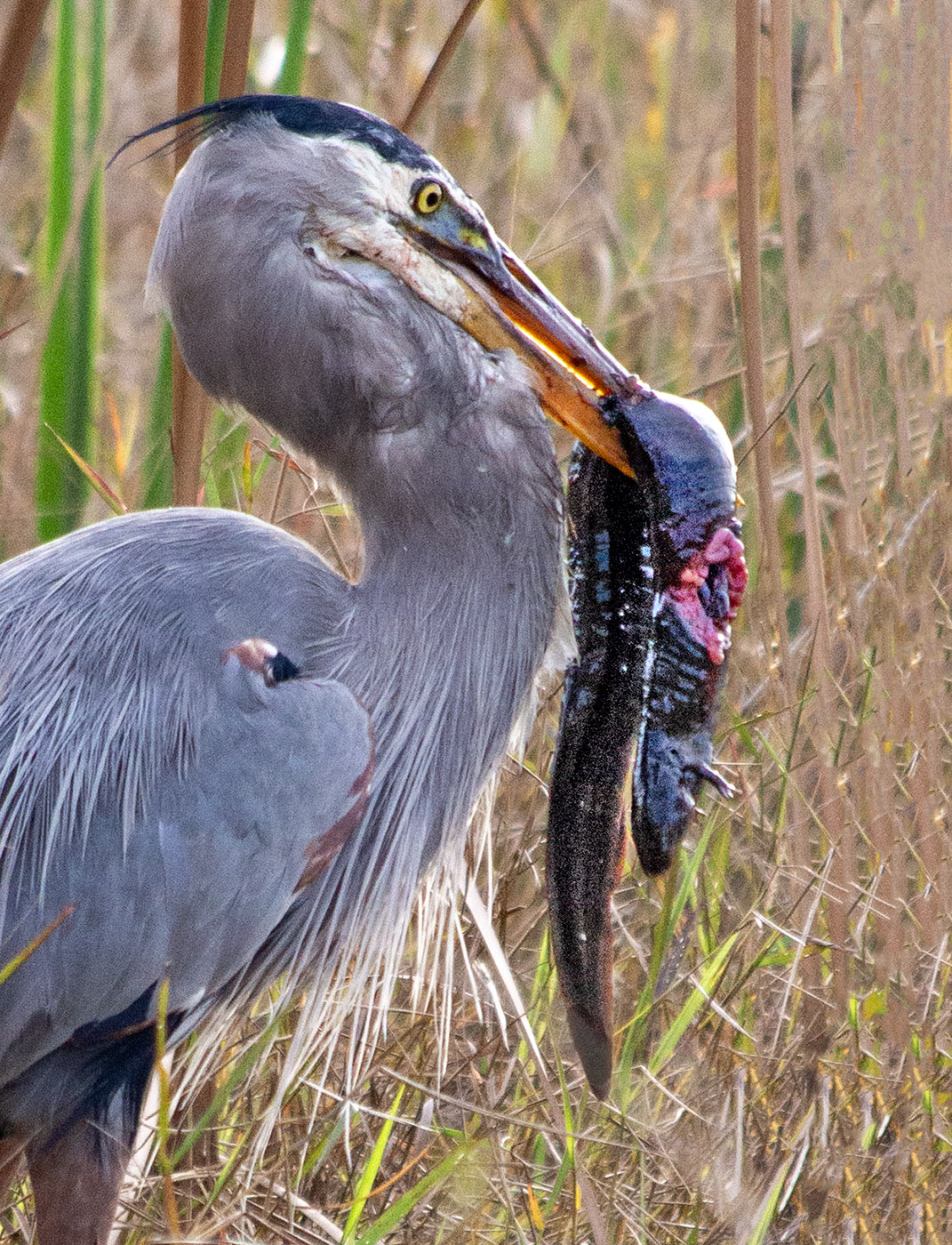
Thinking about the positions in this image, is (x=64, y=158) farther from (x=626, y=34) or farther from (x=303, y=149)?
(x=626, y=34)

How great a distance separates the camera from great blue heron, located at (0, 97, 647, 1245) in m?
1.75

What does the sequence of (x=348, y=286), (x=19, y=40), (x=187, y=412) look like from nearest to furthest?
(x=19, y=40), (x=348, y=286), (x=187, y=412)

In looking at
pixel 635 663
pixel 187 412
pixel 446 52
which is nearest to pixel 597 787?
pixel 635 663

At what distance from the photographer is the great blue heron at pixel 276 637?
175 centimetres

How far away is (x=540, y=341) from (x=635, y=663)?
0.40 meters

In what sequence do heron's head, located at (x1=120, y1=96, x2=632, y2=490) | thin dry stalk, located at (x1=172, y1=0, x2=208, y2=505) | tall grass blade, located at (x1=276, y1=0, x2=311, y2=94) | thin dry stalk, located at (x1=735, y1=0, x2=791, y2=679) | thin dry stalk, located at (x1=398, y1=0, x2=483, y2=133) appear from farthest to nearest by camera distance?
tall grass blade, located at (x1=276, y1=0, x2=311, y2=94) < thin dry stalk, located at (x1=172, y1=0, x2=208, y2=505) < thin dry stalk, located at (x1=398, y1=0, x2=483, y2=133) < heron's head, located at (x1=120, y1=96, x2=632, y2=490) < thin dry stalk, located at (x1=735, y1=0, x2=791, y2=679)

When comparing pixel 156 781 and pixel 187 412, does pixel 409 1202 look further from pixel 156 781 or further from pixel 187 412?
pixel 187 412

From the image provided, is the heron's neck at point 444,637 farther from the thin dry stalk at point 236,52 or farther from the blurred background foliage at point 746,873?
the thin dry stalk at point 236,52

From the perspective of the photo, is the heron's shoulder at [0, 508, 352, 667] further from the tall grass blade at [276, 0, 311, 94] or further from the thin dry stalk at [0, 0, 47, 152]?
the tall grass blade at [276, 0, 311, 94]

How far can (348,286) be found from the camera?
180 centimetres

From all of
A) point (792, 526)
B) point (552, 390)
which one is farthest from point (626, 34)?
point (552, 390)

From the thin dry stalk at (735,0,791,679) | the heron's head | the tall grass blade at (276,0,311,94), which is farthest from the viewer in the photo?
the tall grass blade at (276,0,311,94)

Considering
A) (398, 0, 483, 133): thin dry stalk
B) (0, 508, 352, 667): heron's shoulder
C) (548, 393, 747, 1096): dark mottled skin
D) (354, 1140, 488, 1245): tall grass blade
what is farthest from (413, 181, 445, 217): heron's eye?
(354, 1140, 488, 1245): tall grass blade

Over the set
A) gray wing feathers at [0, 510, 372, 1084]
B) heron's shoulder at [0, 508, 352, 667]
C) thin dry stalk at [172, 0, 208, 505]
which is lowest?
gray wing feathers at [0, 510, 372, 1084]
